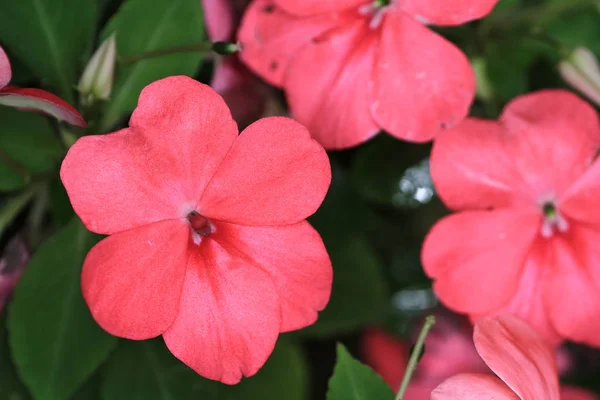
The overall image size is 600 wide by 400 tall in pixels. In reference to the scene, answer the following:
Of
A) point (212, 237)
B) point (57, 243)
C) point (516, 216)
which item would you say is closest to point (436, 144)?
point (516, 216)

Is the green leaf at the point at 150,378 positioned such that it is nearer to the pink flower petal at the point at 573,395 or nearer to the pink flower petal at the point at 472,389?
the pink flower petal at the point at 472,389

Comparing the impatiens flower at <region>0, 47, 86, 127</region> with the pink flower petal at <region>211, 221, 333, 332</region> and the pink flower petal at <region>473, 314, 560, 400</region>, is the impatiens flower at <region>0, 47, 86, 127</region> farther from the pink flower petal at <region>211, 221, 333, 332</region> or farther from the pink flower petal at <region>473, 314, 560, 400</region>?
the pink flower petal at <region>473, 314, 560, 400</region>

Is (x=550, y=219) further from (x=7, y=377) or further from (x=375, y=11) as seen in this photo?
(x=7, y=377)

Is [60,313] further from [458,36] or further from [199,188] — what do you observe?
[458,36]

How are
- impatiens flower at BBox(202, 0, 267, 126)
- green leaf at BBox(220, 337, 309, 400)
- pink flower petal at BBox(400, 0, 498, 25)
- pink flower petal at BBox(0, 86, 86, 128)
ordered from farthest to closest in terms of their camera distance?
green leaf at BBox(220, 337, 309, 400) → impatiens flower at BBox(202, 0, 267, 126) → pink flower petal at BBox(400, 0, 498, 25) → pink flower petal at BBox(0, 86, 86, 128)

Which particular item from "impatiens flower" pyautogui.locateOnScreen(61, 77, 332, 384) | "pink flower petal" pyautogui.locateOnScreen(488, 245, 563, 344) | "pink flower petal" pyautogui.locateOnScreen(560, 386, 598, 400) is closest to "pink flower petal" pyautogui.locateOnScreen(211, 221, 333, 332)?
"impatiens flower" pyautogui.locateOnScreen(61, 77, 332, 384)

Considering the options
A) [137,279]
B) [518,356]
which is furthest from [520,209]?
[137,279]
